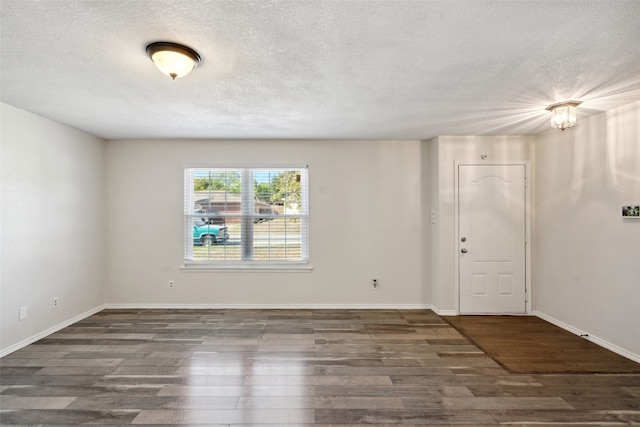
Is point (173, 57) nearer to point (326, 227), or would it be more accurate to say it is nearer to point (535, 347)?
point (326, 227)

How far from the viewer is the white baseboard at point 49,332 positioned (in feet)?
10.2

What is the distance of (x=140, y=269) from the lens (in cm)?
457

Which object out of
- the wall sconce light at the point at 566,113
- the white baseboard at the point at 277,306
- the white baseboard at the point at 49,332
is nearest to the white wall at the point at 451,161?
the white baseboard at the point at 277,306

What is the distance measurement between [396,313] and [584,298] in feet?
7.07

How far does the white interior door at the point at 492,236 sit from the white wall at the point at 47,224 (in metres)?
5.12

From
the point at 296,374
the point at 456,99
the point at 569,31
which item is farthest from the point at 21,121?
the point at 569,31

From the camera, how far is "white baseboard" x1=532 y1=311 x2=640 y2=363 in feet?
9.82

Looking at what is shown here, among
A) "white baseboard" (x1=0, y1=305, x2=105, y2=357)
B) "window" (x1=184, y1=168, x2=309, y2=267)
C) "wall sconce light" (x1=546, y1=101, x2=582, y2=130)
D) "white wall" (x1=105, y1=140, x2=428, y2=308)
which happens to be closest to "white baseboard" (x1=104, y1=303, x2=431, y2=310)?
"white wall" (x1=105, y1=140, x2=428, y2=308)

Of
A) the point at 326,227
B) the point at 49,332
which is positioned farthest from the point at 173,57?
the point at 49,332

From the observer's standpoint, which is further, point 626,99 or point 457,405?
point 626,99

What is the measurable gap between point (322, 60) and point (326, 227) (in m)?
2.76

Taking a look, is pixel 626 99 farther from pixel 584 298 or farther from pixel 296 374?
pixel 296 374

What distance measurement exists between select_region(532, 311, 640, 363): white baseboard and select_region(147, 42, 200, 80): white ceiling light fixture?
15.1ft

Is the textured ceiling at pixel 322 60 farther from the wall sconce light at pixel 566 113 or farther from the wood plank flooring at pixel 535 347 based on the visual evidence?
the wood plank flooring at pixel 535 347
